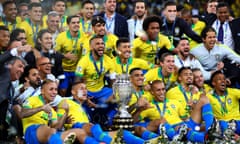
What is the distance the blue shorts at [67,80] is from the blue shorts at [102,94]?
1.15 ft

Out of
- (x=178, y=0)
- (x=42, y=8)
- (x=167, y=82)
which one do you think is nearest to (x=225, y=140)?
(x=167, y=82)

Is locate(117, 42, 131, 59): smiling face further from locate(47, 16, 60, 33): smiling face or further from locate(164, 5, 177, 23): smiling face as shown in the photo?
locate(164, 5, 177, 23): smiling face

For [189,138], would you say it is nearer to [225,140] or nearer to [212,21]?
[225,140]

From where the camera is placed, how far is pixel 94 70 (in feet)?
41.3

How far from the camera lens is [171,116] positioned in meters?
12.3

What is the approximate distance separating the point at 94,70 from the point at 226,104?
200 centimetres

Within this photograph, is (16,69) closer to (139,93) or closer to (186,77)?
(139,93)

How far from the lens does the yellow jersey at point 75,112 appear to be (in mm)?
11367

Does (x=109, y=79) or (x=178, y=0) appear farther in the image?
(x=178, y=0)

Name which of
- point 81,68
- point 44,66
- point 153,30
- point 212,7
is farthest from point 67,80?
point 212,7

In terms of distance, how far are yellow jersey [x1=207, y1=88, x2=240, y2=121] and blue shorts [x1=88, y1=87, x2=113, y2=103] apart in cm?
154

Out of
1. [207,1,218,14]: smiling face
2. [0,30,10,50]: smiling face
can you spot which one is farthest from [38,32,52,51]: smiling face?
[207,1,218,14]: smiling face

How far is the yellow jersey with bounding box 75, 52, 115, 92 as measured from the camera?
41.2 ft

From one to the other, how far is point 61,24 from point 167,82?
6.23 ft
